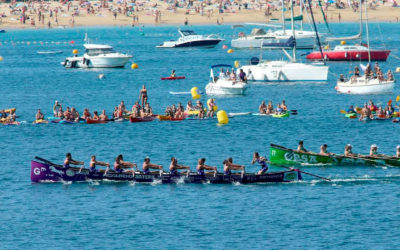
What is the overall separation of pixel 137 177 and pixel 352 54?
221 feet

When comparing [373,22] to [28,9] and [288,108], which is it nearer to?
[28,9]

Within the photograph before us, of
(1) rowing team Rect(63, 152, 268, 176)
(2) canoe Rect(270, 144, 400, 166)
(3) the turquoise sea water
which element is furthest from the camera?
(2) canoe Rect(270, 144, 400, 166)

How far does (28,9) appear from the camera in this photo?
7830 inches

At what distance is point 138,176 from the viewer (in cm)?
5041

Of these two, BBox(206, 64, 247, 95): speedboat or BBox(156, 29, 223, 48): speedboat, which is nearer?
BBox(206, 64, 247, 95): speedboat

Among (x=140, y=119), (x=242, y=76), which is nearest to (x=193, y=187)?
(x=140, y=119)

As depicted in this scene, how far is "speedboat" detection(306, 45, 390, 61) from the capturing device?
365 ft

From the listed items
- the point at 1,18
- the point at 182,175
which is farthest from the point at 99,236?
the point at 1,18

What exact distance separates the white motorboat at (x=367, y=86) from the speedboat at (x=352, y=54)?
26215 mm

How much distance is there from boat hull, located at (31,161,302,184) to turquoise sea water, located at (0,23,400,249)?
1.33ft

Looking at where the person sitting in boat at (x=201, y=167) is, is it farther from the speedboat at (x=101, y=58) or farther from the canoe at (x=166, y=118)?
the speedboat at (x=101, y=58)

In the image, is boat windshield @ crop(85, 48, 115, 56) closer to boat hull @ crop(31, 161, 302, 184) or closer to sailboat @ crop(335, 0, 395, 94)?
sailboat @ crop(335, 0, 395, 94)

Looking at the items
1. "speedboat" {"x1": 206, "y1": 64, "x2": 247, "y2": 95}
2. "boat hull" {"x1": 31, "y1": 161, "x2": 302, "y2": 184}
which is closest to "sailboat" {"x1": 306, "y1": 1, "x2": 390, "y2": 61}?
"speedboat" {"x1": 206, "y1": 64, "x2": 247, "y2": 95}

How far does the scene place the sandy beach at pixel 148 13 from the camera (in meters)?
191
